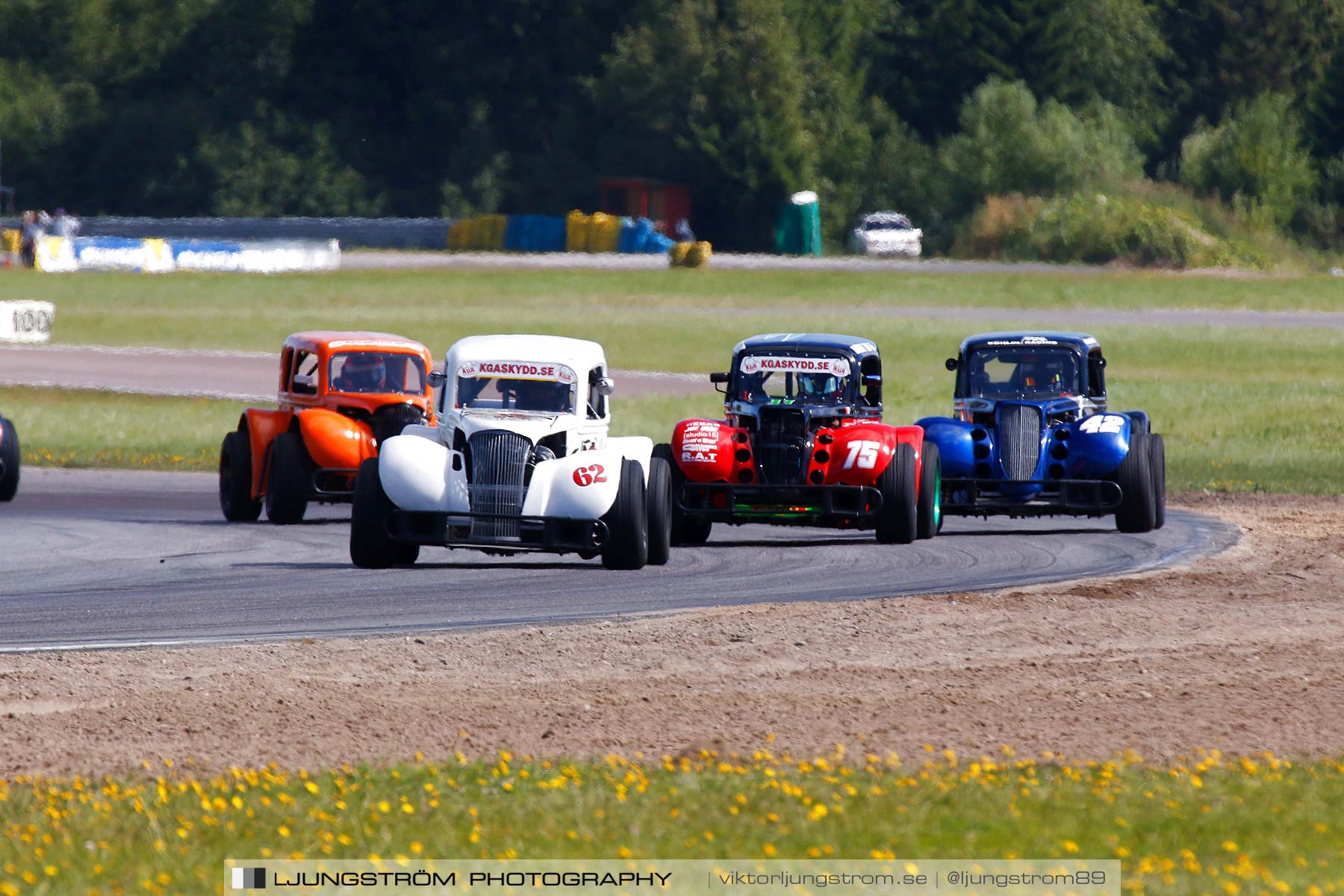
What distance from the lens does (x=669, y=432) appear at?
27.5 metres

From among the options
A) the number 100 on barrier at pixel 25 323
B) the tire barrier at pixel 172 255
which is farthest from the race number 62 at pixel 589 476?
the tire barrier at pixel 172 255

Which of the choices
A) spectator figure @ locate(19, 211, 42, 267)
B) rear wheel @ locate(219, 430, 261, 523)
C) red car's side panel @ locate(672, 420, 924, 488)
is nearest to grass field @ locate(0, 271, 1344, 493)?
spectator figure @ locate(19, 211, 42, 267)

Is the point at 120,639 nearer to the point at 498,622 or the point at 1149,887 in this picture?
the point at 498,622

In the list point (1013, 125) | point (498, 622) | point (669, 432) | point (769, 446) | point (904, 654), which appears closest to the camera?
point (904, 654)

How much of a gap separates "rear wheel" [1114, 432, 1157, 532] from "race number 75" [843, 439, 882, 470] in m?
2.54

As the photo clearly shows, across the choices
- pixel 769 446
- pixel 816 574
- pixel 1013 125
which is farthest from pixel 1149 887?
pixel 1013 125

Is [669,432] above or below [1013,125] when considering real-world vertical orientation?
below

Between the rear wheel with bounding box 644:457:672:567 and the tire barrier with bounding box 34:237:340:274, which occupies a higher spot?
the tire barrier with bounding box 34:237:340:274

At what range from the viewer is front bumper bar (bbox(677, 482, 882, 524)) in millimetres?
16656

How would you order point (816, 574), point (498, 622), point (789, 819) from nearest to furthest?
point (789, 819) < point (498, 622) < point (816, 574)

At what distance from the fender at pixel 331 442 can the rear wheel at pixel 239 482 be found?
810 mm

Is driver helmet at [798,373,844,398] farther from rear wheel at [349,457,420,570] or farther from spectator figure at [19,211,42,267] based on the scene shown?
spectator figure at [19,211,42,267]

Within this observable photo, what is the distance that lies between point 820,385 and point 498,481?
3.61 meters

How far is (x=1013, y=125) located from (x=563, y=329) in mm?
43841
